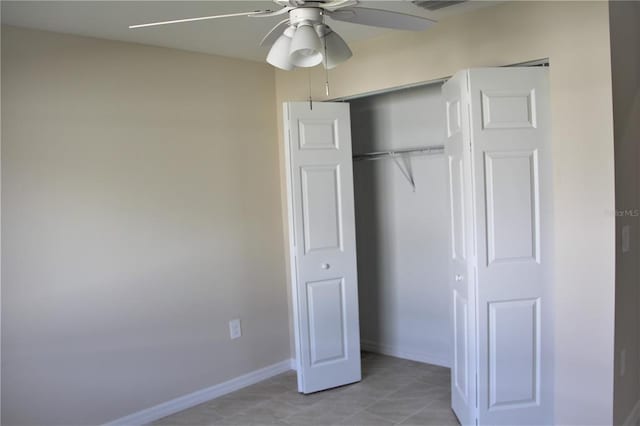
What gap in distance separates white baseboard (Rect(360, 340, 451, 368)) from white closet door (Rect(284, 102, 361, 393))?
2.26 feet

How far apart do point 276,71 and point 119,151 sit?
1468 millimetres

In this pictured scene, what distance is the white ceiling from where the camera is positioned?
8.57 feet

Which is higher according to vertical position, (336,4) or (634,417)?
(336,4)

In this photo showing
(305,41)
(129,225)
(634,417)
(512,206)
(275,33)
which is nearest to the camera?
(305,41)

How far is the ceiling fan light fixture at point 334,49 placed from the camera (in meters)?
1.94

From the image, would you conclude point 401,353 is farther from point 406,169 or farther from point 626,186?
point 626,186

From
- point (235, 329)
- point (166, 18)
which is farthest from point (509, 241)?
point (166, 18)

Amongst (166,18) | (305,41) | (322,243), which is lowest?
(322,243)

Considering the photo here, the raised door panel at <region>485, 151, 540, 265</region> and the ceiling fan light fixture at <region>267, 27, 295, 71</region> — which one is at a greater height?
the ceiling fan light fixture at <region>267, 27, 295, 71</region>

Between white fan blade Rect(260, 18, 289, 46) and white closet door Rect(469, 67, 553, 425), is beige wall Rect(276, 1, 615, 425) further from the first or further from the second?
white fan blade Rect(260, 18, 289, 46)

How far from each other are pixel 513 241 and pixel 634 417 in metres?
1.27

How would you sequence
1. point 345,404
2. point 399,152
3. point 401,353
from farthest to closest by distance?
point 401,353 < point 399,152 < point 345,404

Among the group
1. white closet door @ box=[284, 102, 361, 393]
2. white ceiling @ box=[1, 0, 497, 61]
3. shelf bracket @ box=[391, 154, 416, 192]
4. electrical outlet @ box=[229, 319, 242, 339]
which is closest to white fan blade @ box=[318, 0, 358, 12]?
white ceiling @ box=[1, 0, 497, 61]

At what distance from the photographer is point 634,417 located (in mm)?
2957
